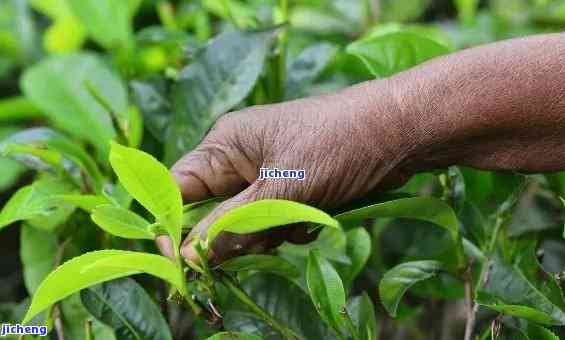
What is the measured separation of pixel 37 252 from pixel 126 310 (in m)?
0.24

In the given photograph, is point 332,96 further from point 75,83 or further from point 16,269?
point 16,269

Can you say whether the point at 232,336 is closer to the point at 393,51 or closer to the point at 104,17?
the point at 393,51

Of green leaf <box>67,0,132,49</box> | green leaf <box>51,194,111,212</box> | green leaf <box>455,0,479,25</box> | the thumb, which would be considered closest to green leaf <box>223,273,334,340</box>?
the thumb

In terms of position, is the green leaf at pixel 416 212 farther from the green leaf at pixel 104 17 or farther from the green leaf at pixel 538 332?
the green leaf at pixel 104 17

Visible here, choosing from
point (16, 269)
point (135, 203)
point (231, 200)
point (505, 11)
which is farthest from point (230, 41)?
point (505, 11)

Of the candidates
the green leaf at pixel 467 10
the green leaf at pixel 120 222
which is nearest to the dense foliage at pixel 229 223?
the green leaf at pixel 120 222

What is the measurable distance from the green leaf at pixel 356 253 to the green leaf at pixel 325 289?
18 centimetres

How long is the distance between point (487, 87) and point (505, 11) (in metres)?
1.11

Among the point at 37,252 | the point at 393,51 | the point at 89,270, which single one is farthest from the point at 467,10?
the point at 89,270

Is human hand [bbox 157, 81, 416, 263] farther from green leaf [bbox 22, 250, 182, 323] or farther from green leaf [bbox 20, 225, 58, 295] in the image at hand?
green leaf [bbox 20, 225, 58, 295]

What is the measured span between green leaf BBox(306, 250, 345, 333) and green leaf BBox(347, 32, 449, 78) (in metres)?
0.32

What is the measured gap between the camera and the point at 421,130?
925 millimetres

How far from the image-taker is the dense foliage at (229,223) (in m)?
0.85

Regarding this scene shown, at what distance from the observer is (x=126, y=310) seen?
1.00 meters
